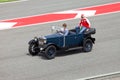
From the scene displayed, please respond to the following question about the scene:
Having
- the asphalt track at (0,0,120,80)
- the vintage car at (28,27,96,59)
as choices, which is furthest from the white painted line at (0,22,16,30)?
the vintage car at (28,27,96,59)

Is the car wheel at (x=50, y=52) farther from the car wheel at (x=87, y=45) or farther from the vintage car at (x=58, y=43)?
the car wheel at (x=87, y=45)

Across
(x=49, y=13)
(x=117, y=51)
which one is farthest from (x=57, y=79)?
(x=49, y=13)

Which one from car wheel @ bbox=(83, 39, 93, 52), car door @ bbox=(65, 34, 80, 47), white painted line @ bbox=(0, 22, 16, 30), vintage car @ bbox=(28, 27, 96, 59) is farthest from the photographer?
white painted line @ bbox=(0, 22, 16, 30)

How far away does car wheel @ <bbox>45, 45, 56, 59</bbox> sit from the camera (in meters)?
17.2

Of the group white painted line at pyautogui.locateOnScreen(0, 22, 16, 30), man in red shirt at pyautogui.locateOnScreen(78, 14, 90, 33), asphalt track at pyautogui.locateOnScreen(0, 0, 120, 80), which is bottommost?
asphalt track at pyautogui.locateOnScreen(0, 0, 120, 80)

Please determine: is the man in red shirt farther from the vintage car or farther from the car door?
the car door

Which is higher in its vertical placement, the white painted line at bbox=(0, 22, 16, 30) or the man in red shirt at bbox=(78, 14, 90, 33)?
the man in red shirt at bbox=(78, 14, 90, 33)

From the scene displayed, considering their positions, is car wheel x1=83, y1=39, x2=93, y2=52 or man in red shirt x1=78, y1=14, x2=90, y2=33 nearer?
car wheel x1=83, y1=39, x2=93, y2=52

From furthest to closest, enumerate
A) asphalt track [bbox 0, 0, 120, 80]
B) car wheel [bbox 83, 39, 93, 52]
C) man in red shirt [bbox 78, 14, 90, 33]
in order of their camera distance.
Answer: man in red shirt [bbox 78, 14, 90, 33]
car wheel [bbox 83, 39, 93, 52]
asphalt track [bbox 0, 0, 120, 80]

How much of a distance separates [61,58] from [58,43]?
584 mm

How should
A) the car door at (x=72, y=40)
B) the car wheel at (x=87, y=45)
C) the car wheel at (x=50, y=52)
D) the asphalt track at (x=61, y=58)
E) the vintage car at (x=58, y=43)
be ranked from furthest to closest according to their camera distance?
the car wheel at (x=87, y=45)
the car door at (x=72, y=40)
the vintage car at (x=58, y=43)
the car wheel at (x=50, y=52)
the asphalt track at (x=61, y=58)

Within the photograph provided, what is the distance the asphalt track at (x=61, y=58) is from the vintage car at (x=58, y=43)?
0.92ft

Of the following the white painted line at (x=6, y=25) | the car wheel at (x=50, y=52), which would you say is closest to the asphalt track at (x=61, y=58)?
the car wheel at (x=50, y=52)

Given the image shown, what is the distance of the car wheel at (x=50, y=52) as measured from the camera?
17.2m
